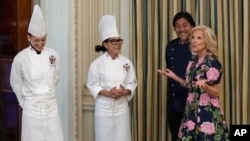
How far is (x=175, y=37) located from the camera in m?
3.80

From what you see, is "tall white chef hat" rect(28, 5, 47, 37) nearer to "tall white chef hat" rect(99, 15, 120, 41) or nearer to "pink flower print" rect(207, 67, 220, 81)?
"tall white chef hat" rect(99, 15, 120, 41)

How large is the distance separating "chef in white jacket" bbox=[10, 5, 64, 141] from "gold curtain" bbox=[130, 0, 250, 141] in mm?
1008

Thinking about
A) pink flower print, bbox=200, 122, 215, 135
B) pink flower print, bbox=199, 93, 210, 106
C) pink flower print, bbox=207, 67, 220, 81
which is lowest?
pink flower print, bbox=200, 122, 215, 135

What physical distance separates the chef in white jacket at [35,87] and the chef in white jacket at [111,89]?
0.39 metres

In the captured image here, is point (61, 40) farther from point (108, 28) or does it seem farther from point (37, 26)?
point (37, 26)

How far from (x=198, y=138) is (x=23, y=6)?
1.97m

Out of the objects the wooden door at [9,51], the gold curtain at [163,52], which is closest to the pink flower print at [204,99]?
the gold curtain at [163,52]

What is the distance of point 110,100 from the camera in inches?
133

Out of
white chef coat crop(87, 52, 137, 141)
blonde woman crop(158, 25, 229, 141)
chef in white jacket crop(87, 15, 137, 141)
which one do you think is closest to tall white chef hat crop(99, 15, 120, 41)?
chef in white jacket crop(87, 15, 137, 141)

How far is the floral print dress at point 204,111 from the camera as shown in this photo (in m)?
2.75

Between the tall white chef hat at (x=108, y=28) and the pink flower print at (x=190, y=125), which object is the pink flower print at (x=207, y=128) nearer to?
the pink flower print at (x=190, y=125)

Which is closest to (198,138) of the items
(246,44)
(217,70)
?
(217,70)

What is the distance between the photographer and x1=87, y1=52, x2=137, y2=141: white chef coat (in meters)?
3.39

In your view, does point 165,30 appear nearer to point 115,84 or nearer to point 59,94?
point 115,84
